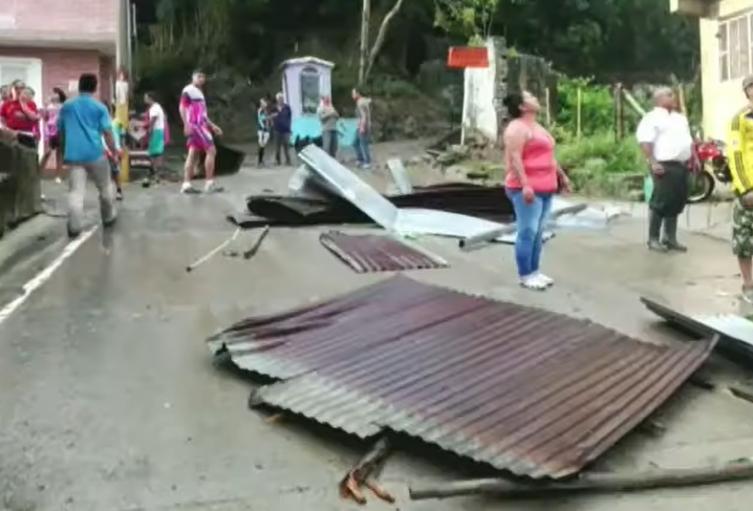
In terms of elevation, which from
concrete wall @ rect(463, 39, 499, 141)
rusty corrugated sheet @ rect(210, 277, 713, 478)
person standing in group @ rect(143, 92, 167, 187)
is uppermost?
concrete wall @ rect(463, 39, 499, 141)

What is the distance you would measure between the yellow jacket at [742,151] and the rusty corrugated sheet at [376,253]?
9.34ft

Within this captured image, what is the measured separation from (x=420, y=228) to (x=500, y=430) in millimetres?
7588

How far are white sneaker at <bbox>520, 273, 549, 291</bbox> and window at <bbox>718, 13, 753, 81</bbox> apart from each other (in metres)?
11.2

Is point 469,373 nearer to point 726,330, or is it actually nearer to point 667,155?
point 726,330

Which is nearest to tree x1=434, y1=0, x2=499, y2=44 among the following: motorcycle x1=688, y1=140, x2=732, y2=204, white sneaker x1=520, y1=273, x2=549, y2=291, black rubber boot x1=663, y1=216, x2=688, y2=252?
motorcycle x1=688, y1=140, x2=732, y2=204

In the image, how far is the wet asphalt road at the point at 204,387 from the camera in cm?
430

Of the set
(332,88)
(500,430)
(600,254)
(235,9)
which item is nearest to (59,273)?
(600,254)

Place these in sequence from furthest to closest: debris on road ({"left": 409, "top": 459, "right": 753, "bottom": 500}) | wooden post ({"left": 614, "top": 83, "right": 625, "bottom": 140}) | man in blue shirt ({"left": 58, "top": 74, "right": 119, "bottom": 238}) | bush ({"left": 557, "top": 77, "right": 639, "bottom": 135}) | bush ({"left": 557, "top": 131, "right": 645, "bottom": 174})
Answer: bush ({"left": 557, "top": 77, "right": 639, "bottom": 135}) → wooden post ({"left": 614, "top": 83, "right": 625, "bottom": 140}) → bush ({"left": 557, "top": 131, "right": 645, "bottom": 174}) → man in blue shirt ({"left": 58, "top": 74, "right": 119, "bottom": 238}) → debris on road ({"left": 409, "top": 459, "right": 753, "bottom": 500})

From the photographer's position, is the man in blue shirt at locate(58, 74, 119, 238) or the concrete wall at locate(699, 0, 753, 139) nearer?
the man in blue shirt at locate(58, 74, 119, 238)

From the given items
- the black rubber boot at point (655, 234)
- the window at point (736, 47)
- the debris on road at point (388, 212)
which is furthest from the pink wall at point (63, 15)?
the black rubber boot at point (655, 234)

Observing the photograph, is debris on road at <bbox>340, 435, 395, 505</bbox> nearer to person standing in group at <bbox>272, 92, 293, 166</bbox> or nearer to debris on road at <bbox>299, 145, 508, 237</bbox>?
debris on road at <bbox>299, 145, 508, 237</bbox>

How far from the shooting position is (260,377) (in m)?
5.75

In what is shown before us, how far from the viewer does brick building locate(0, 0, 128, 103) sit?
81.8 ft

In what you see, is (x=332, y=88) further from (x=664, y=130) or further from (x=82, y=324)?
(x=82, y=324)
